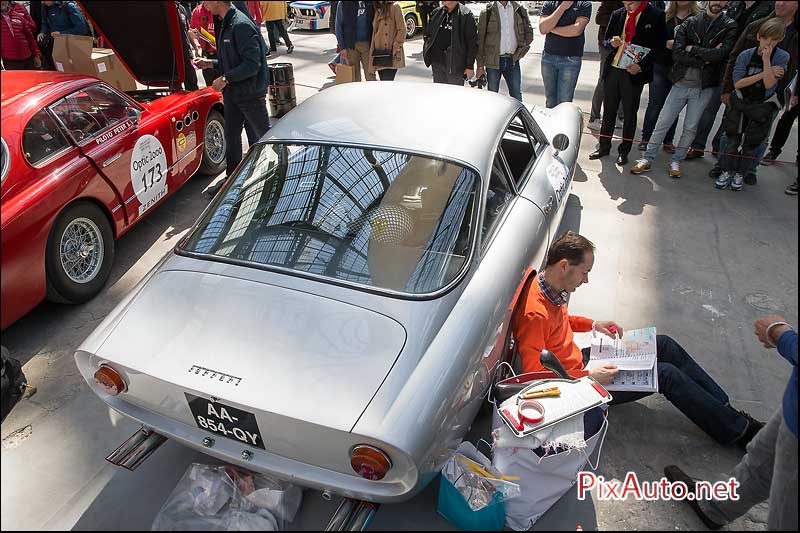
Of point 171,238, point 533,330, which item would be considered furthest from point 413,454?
point 171,238

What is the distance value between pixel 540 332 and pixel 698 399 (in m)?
0.96

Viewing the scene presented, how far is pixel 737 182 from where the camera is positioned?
5641 mm

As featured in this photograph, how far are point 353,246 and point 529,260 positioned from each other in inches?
42.0

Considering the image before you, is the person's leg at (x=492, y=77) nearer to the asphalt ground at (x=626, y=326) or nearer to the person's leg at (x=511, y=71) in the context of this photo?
the person's leg at (x=511, y=71)

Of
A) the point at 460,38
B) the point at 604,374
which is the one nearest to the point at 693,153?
the point at 460,38

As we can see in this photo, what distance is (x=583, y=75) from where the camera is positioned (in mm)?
10367

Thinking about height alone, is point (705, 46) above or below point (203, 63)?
above

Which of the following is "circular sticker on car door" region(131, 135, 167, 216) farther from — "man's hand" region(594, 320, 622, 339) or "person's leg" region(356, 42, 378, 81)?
"man's hand" region(594, 320, 622, 339)

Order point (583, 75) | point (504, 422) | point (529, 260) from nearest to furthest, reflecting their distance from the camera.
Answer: point (504, 422)
point (529, 260)
point (583, 75)

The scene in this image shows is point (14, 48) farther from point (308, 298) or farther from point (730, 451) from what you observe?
point (730, 451)

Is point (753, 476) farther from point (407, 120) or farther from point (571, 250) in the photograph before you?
point (407, 120)

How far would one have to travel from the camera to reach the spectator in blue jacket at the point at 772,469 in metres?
1.88

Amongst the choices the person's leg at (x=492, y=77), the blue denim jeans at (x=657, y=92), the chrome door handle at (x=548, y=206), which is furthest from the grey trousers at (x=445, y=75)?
the chrome door handle at (x=548, y=206)

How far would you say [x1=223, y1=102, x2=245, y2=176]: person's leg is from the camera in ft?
17.9
